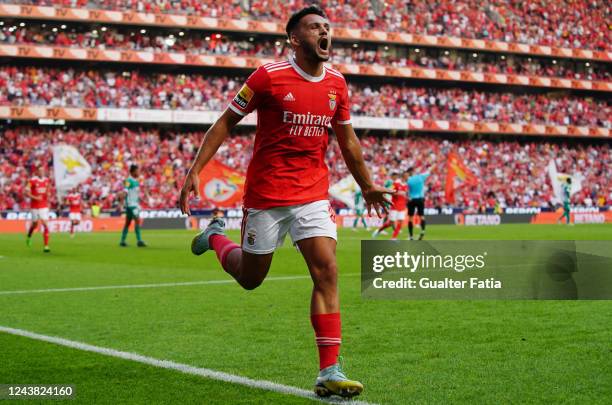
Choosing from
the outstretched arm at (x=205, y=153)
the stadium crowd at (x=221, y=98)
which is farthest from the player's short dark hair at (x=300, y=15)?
the stadium crowd at (x=221, y=98)

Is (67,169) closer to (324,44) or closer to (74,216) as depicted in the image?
(74,216)

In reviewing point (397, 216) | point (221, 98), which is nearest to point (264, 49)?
point (221, 98)

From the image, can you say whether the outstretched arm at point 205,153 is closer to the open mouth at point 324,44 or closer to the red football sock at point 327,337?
the open mouth at point 324,44

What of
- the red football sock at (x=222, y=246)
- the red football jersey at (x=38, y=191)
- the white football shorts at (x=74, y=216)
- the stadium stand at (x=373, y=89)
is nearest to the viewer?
the red football sock at (x=222, y=246)

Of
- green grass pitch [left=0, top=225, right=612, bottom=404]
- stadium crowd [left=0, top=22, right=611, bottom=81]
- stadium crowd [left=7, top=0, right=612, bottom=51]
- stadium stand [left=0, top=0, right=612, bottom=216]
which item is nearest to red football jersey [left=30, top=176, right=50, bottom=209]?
green grass pitch [left=0, top=225, right=612, bottom=404]

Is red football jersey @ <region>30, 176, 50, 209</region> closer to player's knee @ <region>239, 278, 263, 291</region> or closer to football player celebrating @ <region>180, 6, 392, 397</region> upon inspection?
player's knee @ <region>239, 278, 263, 291</region>

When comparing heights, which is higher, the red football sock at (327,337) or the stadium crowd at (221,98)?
the stadium crowd at (221,98)

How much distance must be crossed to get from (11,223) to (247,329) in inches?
1206

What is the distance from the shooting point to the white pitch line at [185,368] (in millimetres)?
5277

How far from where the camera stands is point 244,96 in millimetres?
5516

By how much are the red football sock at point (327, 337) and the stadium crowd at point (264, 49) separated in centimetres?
4693

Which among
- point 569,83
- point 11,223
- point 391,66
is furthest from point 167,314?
point 569,83

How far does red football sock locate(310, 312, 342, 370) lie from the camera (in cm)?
531

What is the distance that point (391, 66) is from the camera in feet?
193
